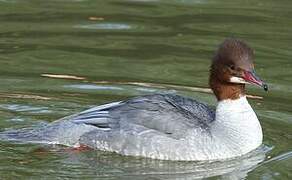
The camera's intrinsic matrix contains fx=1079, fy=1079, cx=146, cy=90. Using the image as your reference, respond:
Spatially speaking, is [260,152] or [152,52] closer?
[260,152]

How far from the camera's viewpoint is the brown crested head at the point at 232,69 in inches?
427

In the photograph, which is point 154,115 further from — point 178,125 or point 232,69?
point 232,69

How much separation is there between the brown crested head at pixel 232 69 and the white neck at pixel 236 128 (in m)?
0.11

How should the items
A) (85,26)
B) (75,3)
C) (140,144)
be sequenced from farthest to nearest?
(75,3) < (85,26) < (140,144)

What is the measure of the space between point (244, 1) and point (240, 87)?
6.57 meters

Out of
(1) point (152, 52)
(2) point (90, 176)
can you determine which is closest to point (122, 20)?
(1) point (152, 52)

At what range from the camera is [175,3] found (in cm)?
1722

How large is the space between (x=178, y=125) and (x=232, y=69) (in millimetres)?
805

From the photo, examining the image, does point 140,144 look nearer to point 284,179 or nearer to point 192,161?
point 192,161

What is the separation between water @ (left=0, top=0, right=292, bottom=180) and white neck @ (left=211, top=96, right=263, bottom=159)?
14 cm

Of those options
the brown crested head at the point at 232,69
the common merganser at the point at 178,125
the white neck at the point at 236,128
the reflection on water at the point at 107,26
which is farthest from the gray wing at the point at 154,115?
the reflection on water at the point at 107,26

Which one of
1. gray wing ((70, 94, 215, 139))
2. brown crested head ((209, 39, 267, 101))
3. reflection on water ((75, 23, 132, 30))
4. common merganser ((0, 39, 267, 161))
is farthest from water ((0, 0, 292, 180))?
brown crested head ((209, 39, 267, 101))

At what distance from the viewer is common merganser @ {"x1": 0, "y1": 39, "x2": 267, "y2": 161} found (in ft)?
35.2

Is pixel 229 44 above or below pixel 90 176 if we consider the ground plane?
above
